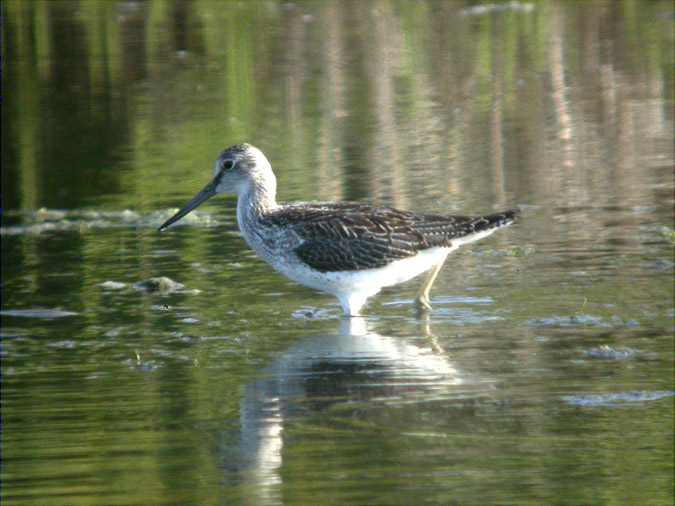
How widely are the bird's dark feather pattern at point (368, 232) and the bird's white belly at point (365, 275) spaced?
41 mm

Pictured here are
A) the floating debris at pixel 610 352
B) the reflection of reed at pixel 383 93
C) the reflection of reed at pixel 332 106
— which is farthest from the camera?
the reflection of reed at pixel 332 106

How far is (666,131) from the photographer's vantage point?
15.2m

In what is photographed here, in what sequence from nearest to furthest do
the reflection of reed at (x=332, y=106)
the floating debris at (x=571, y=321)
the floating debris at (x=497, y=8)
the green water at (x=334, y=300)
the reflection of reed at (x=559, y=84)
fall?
the green water at (x=334, y=300)
the floating debris at (x=571, y=321)
the reflection of reed at (x=332, y=106)
the reflection of reed at (x=559, y=84)
the floating debris at (x=497, y=8)

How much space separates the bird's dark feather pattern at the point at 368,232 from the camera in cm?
1010

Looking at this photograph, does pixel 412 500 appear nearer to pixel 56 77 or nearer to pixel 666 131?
pixel 666 131

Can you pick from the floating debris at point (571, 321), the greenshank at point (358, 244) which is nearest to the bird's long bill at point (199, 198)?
the greenshank at point (358, 244)

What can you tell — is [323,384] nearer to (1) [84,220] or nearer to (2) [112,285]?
(2) [112,285]

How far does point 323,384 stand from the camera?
8.48 m

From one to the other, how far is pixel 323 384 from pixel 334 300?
2359 millimetres

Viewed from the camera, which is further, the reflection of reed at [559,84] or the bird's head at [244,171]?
the reflection of reed at [559,84]

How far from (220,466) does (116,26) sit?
17.1m

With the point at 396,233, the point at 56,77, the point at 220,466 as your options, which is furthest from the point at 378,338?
the point at 56,77

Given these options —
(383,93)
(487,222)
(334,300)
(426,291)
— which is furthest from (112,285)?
(383,93)

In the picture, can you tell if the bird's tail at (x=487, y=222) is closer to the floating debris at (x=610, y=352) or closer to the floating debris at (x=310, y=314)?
the floating debris at (x=310, y=314)
